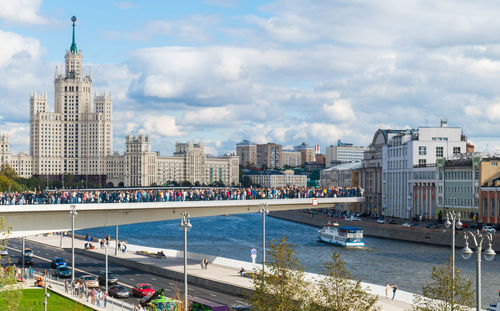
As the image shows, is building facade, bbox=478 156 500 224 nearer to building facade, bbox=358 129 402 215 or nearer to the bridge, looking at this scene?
building facade, bbox=358 129 402 215

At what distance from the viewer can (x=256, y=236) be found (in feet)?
310

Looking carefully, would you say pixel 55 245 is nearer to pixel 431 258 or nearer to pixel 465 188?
pixel 431 258

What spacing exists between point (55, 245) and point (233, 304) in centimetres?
4125

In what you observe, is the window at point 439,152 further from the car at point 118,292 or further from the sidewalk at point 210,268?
the car at point 118,292

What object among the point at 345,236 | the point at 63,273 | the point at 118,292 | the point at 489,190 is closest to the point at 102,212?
the point at 63,273

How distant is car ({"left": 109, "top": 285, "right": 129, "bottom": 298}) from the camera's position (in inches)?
1624

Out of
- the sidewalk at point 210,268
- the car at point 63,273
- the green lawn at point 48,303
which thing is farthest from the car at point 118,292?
the car at point 63,273

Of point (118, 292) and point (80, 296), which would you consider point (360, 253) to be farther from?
point (80, 296)

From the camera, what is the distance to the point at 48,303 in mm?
36000

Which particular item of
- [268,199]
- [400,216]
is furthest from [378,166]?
[268,199]

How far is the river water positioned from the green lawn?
19.6 metres

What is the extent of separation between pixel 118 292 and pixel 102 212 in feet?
21.7

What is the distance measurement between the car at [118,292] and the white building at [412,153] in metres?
67.2

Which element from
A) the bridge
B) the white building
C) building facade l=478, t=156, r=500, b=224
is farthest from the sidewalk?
the white building
